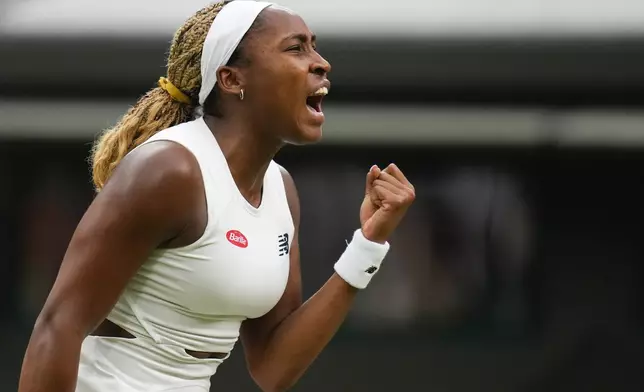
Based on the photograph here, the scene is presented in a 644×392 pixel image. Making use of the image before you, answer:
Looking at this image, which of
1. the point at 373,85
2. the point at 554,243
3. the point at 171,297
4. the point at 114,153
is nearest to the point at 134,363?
the point at 171,297

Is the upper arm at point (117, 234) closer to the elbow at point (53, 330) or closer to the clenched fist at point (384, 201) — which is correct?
the elbow at point (53, 330)

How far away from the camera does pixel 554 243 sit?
281 centimetres

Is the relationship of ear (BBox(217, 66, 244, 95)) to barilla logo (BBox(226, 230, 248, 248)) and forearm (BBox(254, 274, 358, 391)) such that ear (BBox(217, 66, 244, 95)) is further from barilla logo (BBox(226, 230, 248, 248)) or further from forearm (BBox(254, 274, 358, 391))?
forearm (BBox(254, 274, 358, 391))

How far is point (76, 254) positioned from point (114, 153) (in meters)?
0.26

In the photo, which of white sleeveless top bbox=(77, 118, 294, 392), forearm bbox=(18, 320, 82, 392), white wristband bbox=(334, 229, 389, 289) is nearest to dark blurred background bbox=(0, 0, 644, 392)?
white wristband bbox=(334, 229, 389, 289)

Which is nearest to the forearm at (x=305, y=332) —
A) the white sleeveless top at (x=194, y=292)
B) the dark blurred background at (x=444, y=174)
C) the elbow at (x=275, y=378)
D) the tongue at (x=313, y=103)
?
the elbow at (x=275, y=378)

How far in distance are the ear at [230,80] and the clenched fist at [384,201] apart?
8.9 inches

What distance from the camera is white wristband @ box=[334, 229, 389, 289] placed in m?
1.42

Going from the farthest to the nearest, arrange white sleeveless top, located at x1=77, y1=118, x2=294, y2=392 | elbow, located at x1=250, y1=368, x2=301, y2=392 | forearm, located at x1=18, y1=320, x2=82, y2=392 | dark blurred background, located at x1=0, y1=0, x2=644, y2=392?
dark blurred background, located at x1=0, y1=0, x2=644, y2=392 → elbow, located at x1=250, y1=368, x2=301, y2=392 → white sleeveless top, located at x1=77, y1=118, x2=294, y2=392 → forearm, located at x1=18, y1=320, x2=82, y2=392

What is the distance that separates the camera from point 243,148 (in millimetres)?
1350

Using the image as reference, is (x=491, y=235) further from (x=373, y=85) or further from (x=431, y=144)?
(x=373, y=85)

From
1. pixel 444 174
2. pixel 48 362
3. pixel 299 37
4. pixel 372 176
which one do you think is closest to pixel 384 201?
pixel 372 176

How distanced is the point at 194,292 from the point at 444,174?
5.38 feet

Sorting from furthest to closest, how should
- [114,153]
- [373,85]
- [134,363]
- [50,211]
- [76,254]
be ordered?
[50,211] → [373,85] → [114,153] → [134,363] → [76,254]
